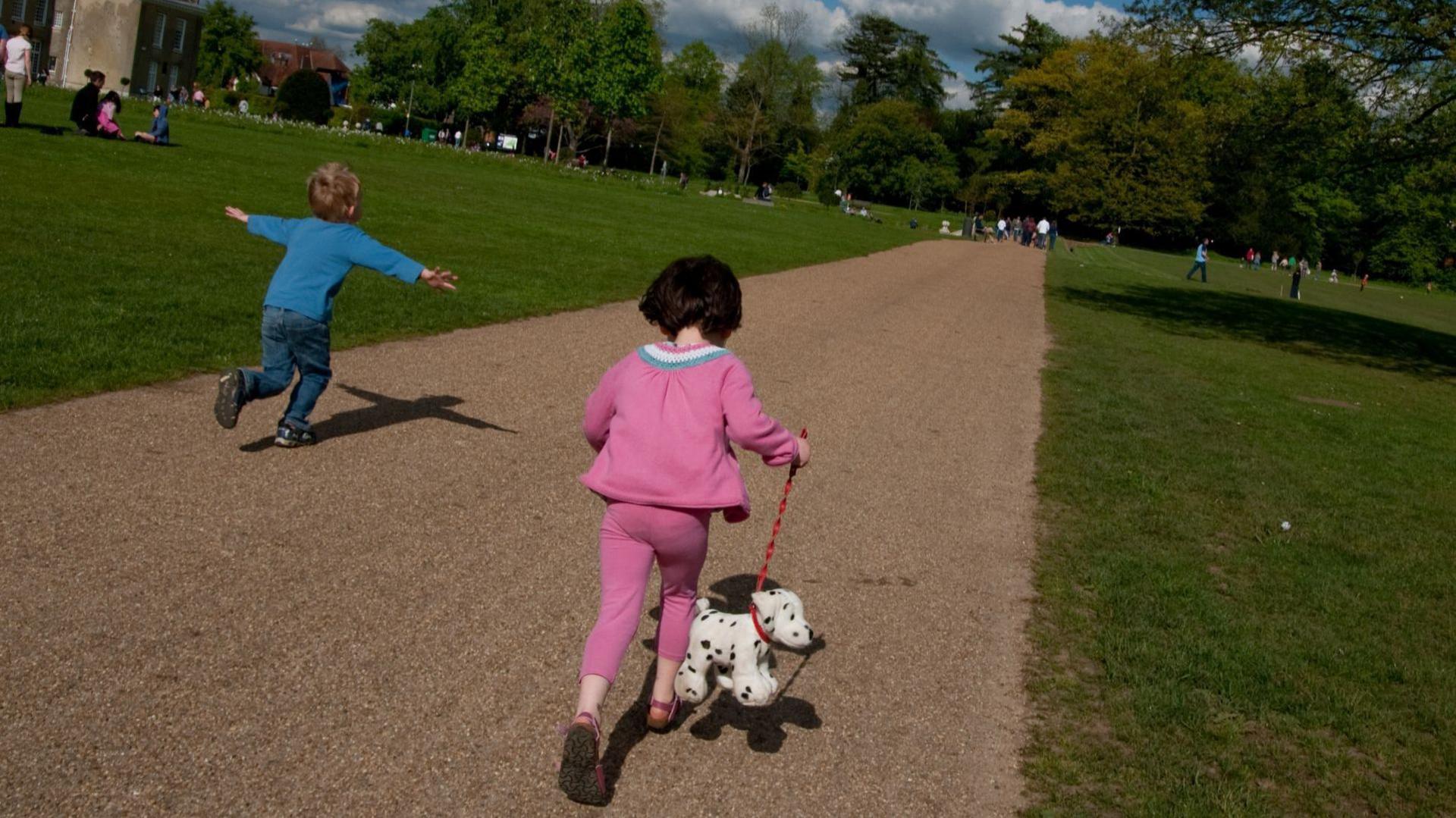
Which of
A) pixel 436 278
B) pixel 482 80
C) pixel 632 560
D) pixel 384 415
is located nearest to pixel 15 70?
pixel 384 415

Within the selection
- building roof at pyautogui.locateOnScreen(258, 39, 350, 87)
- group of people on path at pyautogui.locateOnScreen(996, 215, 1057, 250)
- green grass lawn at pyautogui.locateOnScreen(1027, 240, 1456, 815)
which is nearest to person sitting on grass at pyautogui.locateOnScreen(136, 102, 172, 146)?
green grass lawn at pyautogui.locateOnScreen(1027, 240, 1456, 815)

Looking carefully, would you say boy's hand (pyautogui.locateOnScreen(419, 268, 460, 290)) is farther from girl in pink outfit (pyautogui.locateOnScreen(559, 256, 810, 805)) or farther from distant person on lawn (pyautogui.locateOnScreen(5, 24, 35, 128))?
distant person on lawn (pyautogui.locateOnScreen(5, 24, 35, 128))

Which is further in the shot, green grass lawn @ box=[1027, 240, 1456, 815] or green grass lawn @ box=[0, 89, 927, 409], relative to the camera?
green grass lawn @ box=[0, 89, 927, 409]

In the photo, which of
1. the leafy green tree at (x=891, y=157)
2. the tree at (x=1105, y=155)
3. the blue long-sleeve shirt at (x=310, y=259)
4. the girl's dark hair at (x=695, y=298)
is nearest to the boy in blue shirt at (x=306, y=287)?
the blue long-sleeve shirt at (x=310, y=259)

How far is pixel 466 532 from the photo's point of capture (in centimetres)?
545

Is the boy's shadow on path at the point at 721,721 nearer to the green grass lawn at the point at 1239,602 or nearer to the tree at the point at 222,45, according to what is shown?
the green grass lawn at the point at 1239,602

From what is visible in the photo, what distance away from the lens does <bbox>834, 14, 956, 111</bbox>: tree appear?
104 metres

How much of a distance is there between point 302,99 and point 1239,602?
205 feet

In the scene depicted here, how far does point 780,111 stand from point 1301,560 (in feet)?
276

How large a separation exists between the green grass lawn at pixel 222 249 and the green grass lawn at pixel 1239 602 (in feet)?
18.6

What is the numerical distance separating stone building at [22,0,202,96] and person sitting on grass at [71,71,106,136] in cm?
5343

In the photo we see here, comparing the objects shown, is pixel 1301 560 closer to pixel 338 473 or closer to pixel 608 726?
pixel 608 726

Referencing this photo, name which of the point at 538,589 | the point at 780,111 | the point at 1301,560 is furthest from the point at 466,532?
the point at 780,111

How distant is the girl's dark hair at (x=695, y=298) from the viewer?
3.58 m
